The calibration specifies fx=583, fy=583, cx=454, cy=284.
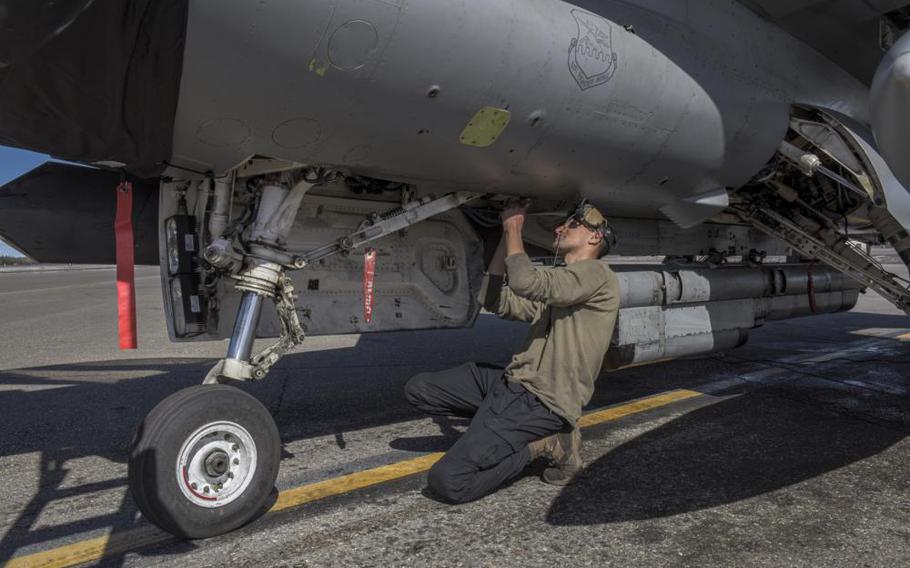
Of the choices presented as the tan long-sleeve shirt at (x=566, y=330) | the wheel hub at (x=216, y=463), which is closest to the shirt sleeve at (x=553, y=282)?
the tan long-sleeve shirt at (x=566, y=330)

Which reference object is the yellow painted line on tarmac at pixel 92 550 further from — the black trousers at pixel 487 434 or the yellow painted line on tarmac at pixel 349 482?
the black trousers at pixel 487 434

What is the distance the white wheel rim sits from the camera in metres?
2.32

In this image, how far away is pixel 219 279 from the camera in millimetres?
3291

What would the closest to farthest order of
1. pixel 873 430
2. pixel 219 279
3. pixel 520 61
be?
pixel 520 61
pixel 219 279
pixel 873 430

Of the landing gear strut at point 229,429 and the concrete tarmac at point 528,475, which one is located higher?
the landing gear strut at point 229,429

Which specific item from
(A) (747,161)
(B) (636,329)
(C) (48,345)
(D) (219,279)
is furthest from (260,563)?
(C) (48,345)

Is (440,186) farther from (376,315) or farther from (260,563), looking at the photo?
(260,563)

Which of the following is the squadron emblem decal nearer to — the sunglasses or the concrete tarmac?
the sunglasses

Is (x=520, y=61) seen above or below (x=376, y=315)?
above

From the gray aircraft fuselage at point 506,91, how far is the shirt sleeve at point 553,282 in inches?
27.7

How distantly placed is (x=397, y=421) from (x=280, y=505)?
1.43 m

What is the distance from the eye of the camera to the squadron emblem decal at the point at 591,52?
117 inches

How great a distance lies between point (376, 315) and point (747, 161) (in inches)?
111

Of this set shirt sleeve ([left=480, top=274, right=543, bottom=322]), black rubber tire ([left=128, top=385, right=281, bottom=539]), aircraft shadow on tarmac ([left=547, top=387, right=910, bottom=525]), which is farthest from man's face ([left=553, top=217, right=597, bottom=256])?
black rubber tire ([left=128, top=385, right=281, bottom=539])
